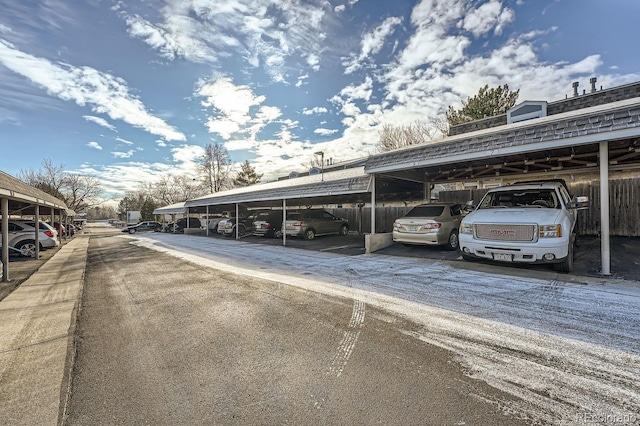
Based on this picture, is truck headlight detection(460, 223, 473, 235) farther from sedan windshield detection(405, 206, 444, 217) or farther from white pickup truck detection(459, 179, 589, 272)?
sedan windshield detection(405, 206, 444, 217)

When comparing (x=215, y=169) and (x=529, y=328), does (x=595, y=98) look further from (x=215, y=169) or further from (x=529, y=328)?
(x=215, y=169)

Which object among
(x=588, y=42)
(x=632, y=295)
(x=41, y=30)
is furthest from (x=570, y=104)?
(x=41, y=30)

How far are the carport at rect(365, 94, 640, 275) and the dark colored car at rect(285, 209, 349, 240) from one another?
226 inches

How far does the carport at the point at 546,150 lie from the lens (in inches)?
227

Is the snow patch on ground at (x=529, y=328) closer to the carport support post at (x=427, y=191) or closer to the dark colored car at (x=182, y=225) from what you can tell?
the carport support post at (x=427, y=191)

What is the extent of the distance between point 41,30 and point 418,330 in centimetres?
1197

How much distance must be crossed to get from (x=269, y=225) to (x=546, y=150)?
1342 centimetres

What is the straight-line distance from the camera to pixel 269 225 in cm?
1731

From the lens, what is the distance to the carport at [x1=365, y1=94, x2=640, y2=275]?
5.76 m

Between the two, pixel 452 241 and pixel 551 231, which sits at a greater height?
pixel 551 231

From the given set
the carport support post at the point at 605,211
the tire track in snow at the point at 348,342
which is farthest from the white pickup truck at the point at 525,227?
the tire track in snow at the point at 348,342

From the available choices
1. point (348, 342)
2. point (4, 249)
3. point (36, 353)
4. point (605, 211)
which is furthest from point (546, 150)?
point (4, 249)

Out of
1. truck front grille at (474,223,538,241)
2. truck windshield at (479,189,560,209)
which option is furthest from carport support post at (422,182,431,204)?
truck front grille at (474,223,538,241)

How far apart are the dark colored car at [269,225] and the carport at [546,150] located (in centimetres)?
852
